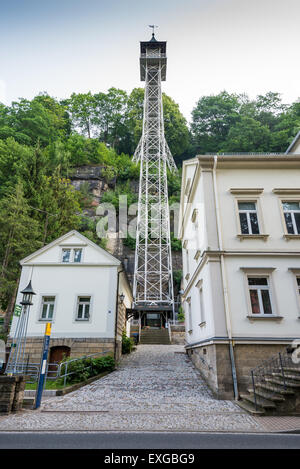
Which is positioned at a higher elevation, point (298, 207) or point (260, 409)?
point (298, 207)

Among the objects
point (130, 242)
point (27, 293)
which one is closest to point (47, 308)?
point (27, 293)

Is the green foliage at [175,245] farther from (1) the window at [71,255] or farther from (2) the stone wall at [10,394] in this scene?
(2) the stone wall at [10,394]

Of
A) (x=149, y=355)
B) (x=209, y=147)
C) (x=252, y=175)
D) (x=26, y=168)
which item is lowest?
(x=149, y=355)

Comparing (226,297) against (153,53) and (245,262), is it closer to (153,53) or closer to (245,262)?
(245,262)

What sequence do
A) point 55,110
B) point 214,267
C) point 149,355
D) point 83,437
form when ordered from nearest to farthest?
1. point 83,437
2. point 214,267
3. point 149,355
4. point 55,110

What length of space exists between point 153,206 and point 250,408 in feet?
95.0

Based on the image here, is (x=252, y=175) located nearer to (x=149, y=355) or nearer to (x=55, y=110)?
(x=149, y=355)

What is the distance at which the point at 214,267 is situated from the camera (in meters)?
9.48

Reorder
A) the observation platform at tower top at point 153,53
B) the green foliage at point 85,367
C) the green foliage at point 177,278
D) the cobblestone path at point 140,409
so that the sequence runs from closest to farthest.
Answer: the cobblestone path at point 140,409
the green foliage at point 85,367
the green foliage at point 177,278
the observation platform at tower top at point 153,53

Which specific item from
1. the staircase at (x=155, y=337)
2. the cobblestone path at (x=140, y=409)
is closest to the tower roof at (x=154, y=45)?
the staircase at (x=155, y=337)

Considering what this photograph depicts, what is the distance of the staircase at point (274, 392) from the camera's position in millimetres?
6465

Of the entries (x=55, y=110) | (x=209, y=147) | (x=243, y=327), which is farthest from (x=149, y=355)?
(x=55, y=110)

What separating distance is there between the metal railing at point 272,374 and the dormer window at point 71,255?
34.7 feet
